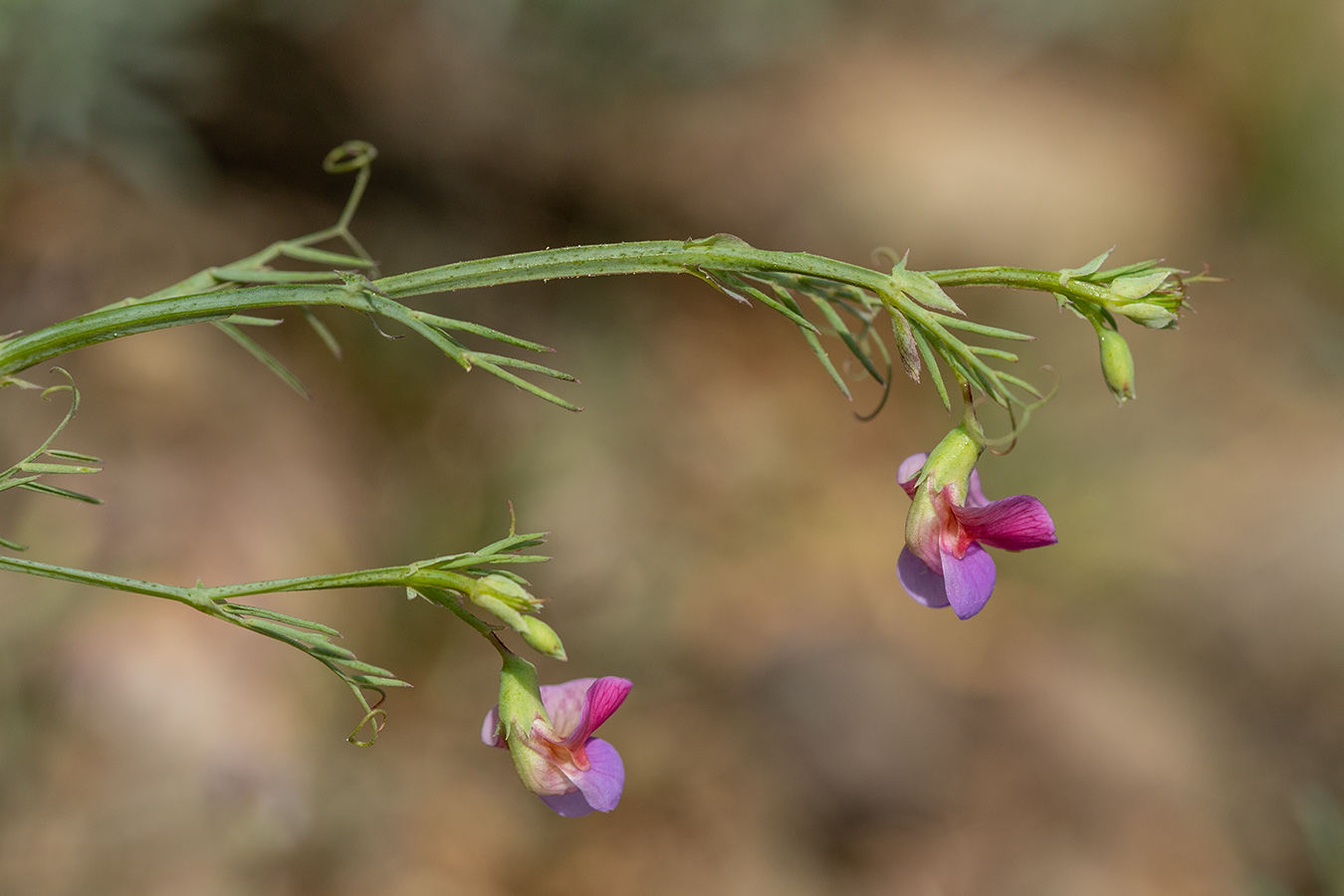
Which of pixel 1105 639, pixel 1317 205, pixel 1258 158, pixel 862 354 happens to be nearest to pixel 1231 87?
pixel 1258 158

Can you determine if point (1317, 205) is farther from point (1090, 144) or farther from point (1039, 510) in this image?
point (1039, 510)

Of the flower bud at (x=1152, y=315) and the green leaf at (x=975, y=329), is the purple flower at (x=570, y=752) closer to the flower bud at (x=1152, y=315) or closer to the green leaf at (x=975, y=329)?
the green leaf at (x=975, y=329)

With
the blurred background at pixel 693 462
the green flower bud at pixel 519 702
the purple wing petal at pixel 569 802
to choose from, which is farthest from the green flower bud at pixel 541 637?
the blurred background at pixel 693 462

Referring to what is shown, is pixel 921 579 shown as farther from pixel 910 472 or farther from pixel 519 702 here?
pixel 519 702

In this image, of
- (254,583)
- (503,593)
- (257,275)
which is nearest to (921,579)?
(503,593)

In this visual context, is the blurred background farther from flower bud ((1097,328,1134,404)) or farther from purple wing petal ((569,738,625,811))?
flower bud ((1097,328,1134,404))

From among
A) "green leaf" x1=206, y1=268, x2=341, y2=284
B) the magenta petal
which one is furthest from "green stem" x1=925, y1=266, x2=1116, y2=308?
"green leaf" x1=206, y1=268, x2=341, y2=284

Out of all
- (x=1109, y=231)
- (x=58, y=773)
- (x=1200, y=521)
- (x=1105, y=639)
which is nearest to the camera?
(x=58, y=773)
